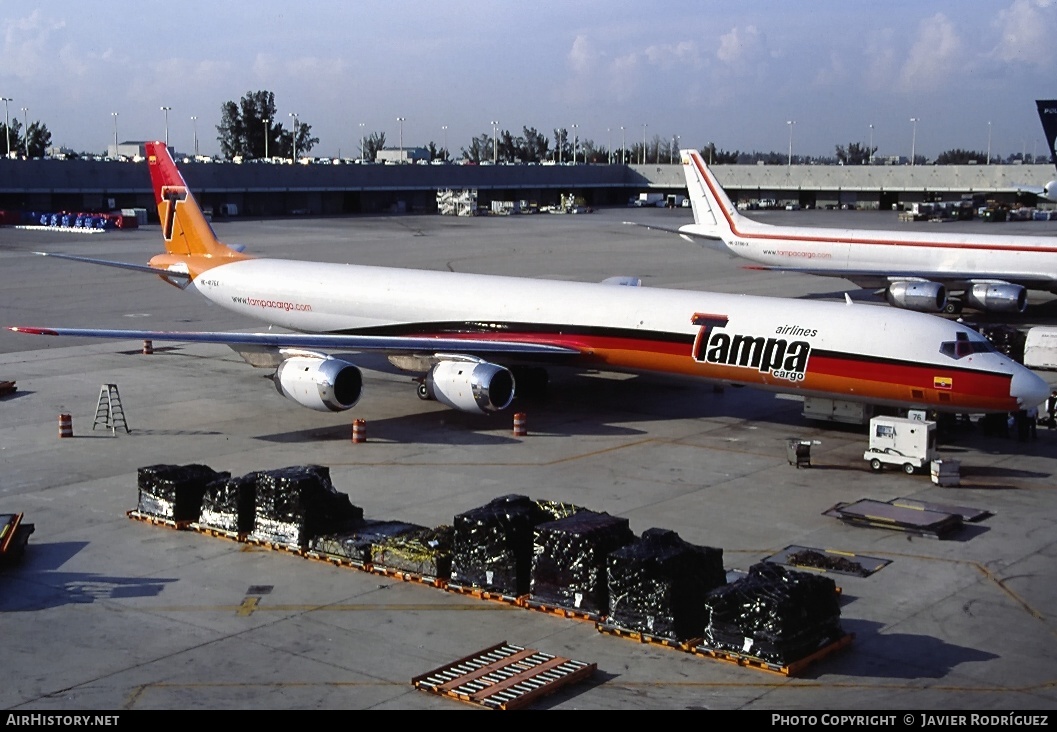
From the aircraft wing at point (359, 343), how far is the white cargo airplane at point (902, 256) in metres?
25.7

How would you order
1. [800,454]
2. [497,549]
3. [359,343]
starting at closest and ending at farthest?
[497,549]
[800,454]
[359,343]

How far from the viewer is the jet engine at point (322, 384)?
3169 cm

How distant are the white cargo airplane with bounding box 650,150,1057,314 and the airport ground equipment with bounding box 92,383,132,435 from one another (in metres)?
35.1

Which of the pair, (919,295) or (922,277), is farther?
(922,277)

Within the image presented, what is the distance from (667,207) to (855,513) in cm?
14050

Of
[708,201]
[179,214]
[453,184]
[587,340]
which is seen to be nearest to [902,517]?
[587,340]

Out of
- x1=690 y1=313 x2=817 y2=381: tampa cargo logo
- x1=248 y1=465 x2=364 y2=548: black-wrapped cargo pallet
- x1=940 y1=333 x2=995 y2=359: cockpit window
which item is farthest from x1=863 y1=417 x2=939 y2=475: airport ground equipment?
x1=248 y1=465 x2=364 y2=548: black-wrapped cargo pallet

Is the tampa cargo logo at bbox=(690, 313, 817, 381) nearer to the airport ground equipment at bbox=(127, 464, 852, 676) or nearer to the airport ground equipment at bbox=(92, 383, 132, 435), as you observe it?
the airport ground equipment at bbox=(127, 464, 852, 676)

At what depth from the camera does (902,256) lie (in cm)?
5875

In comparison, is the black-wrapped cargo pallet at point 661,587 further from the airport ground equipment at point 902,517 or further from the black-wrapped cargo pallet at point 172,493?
the black-wrapped cargo pallet at point 172,493

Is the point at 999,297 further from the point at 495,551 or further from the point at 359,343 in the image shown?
the point at 495,551

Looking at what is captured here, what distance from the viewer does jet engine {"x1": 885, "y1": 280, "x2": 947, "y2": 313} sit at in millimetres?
53312

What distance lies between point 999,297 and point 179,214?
1363 inches

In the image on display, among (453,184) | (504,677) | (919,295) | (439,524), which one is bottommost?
(504,677)
